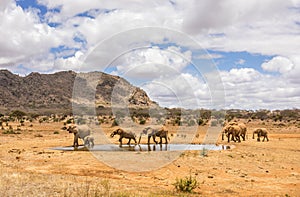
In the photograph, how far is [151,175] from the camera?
1903 cm

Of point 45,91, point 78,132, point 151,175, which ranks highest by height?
point 45,91

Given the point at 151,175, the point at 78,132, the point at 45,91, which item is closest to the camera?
the point at 151,175

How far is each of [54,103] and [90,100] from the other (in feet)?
54.8

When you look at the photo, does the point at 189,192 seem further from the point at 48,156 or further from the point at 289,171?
the point at 48,156

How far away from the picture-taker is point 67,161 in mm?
21578

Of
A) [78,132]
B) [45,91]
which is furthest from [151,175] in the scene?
[45,91]

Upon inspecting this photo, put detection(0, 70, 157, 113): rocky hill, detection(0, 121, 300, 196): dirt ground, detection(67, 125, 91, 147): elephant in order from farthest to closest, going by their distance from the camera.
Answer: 1. detection(0, 70, 157, 113): rocky hill
2. detection(67, 125, 91, 147): elephant
3. detection(0, 121, 300, 196): dirt ground

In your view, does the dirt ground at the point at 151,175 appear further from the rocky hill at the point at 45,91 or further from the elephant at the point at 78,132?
the rocky hill at the point at 45,91

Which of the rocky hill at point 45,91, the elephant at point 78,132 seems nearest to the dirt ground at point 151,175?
the elephant at point 78,132

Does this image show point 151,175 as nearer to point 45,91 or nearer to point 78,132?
point 78,132

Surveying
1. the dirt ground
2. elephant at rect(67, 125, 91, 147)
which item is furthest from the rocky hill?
the dirt ground

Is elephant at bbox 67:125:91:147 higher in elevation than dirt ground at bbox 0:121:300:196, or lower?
higher

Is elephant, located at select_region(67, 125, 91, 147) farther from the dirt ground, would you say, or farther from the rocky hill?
the rocky hill

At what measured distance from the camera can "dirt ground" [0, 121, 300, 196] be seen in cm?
1361
